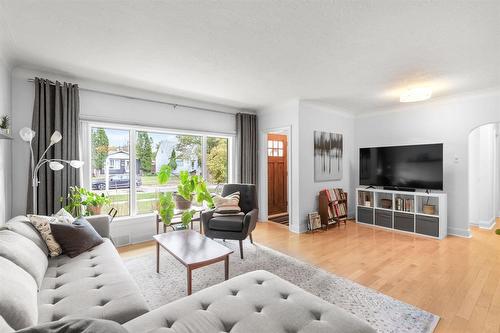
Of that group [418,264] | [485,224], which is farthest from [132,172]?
[485,224]

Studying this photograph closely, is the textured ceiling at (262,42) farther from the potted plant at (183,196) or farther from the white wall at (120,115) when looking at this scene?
the potted plant at (183,196)

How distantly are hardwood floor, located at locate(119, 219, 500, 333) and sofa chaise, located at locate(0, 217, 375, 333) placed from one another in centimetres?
134

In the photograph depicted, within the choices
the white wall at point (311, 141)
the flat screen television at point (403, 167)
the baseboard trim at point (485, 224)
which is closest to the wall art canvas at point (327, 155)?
the white wall at point (311, 141)

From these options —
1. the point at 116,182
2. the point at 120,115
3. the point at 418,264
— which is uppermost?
the point at 120,115

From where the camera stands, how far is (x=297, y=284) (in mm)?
2506

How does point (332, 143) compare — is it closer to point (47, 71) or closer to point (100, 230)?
point (100, 230)

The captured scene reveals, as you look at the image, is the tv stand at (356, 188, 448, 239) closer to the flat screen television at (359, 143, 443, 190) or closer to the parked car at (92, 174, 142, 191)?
the flat screen television at (359, 143, 443, 190)

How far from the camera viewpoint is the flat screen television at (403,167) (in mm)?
4148

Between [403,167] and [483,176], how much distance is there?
1.91m

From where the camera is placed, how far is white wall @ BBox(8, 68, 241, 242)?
2.99 m

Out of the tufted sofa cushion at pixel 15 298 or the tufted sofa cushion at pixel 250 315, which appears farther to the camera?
the tufted sofa cushion at pixel 250 315

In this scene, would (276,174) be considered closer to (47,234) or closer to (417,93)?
(417,93)

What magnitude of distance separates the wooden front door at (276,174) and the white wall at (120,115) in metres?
1.29

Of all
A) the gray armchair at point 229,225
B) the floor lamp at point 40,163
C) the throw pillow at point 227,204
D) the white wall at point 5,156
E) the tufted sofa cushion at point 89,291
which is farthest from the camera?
the throw pillow at point 227,204
